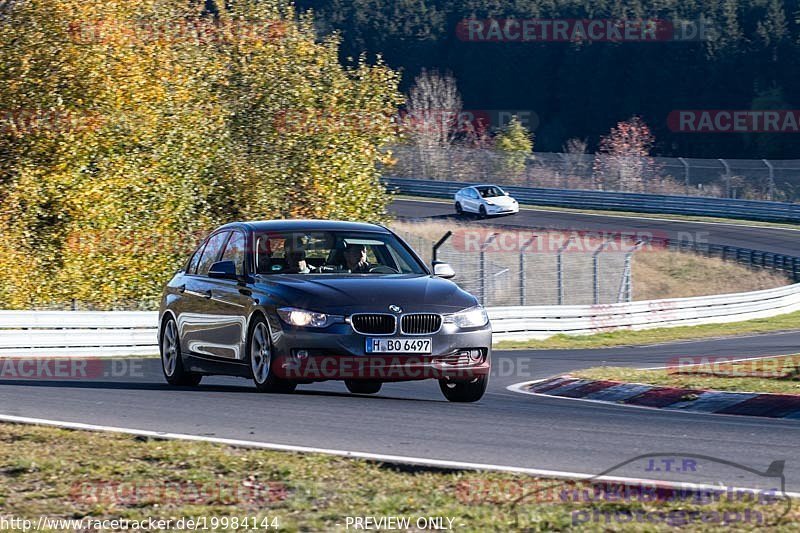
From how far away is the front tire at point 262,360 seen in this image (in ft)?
36.3

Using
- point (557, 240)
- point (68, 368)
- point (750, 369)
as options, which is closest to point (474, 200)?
point (557, 240)

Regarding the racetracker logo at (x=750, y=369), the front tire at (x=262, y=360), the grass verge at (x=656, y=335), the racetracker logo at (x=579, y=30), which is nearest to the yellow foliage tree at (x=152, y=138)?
the grass verge at (x=656, y=335)

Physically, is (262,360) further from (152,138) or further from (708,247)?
(708,247)

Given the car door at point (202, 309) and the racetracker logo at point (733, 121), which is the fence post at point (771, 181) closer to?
the racetracker logo at point (733, 121)

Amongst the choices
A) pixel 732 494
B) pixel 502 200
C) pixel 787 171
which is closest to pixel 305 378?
pixel 732 494

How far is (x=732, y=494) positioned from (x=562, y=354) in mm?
16995

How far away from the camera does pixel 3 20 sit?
99.1 feet

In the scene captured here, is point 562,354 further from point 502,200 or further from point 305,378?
point 502,200

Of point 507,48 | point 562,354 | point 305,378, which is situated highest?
point 507,48

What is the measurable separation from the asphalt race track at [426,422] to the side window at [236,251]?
3.93 feet

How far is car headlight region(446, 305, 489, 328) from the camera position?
10.9 meters

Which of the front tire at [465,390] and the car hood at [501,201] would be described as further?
the car hood at [501,201]

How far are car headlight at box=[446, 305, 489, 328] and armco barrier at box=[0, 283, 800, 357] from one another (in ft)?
34.4

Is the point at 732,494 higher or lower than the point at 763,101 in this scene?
lower
